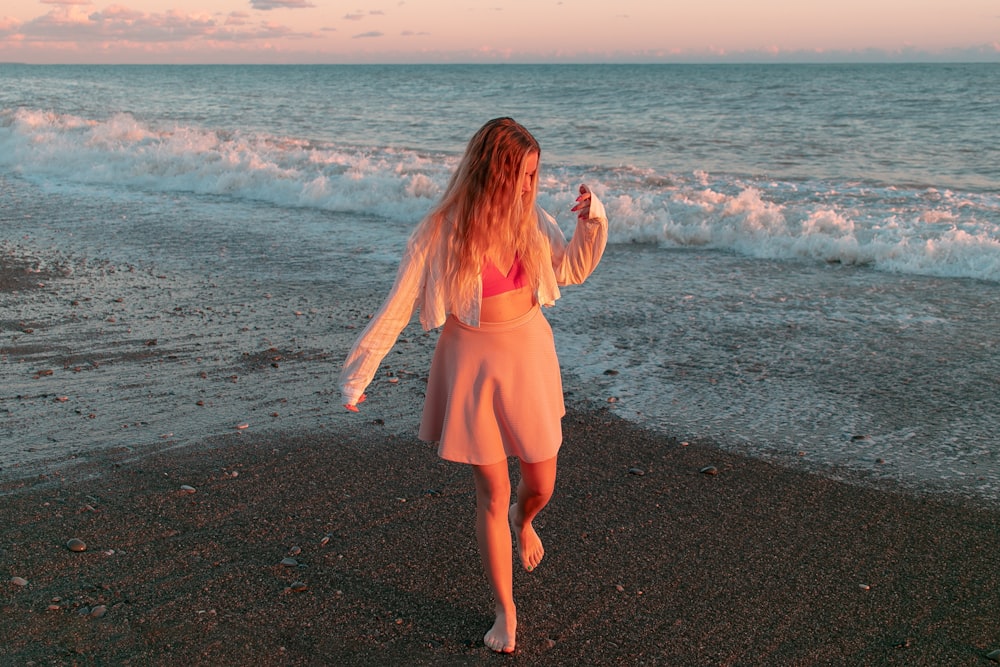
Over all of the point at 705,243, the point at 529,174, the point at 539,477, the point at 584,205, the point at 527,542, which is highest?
the point at 529,174

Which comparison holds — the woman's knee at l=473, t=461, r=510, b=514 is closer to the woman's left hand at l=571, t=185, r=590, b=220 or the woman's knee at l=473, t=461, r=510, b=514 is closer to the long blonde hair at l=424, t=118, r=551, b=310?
the long blonde hair at l=424, t=118, r=551, b=310

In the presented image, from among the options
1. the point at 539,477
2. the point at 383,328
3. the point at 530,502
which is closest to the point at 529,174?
the point at 383,328

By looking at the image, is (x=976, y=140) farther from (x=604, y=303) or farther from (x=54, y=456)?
(x=54, y=456)

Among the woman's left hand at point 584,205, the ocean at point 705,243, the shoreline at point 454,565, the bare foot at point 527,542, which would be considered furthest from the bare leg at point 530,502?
the ocean at point 705,243

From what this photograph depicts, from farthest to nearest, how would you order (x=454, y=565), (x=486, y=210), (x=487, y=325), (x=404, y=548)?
1. (x=404, y=548)
2. (x=454, y=565)
3. (x=487, y=325)
4. (x=486, y=210)

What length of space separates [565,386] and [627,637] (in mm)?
3048

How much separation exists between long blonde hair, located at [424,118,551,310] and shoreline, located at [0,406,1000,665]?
1.37 meters

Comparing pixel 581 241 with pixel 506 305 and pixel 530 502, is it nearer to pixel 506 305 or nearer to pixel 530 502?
pixel 506 305

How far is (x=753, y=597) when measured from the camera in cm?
357

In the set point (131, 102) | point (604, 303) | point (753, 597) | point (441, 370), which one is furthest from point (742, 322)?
point (131, 102)

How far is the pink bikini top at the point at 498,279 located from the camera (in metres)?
3.02

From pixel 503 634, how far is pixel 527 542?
0.40 meters

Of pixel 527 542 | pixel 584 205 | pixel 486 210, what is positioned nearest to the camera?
pixel 486 210

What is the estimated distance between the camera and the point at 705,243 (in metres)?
12.0
